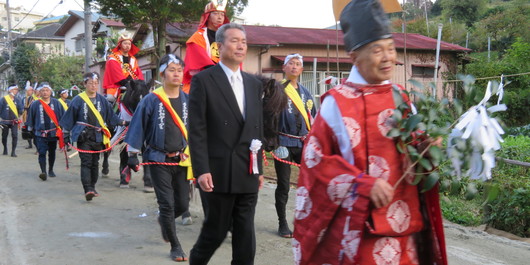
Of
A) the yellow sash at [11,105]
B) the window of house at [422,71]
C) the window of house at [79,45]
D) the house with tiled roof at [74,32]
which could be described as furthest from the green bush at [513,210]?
the window of house at [79,45]

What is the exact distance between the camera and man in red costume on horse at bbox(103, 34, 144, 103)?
1066cm

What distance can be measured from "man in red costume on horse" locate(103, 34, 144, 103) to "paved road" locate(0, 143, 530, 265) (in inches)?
85.7

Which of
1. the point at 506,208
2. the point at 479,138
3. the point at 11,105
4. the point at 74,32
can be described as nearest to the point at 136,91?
the point at 506,208

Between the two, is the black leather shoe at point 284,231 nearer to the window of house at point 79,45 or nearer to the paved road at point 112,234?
the paved road at point 112,234

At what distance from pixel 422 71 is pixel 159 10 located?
12441 mm

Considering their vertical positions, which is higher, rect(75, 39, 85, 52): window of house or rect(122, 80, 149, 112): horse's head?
rect(75, 39, 85, 52): window of house

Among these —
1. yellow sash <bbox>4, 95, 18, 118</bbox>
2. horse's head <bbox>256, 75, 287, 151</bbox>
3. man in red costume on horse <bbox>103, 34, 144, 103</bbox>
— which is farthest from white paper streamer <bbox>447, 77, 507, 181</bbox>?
yellow sash <bbox>4, 95, 18, 118</bbox>

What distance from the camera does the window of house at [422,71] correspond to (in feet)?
73.5

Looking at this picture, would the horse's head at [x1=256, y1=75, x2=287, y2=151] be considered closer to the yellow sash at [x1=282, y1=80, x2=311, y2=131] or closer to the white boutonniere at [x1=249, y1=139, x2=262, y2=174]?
the white boutonniere at [x1=249, y1=139, x2=262, y2=174]

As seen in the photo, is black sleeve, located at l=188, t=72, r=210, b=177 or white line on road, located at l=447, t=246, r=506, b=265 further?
white line on road, located at l=447, t=246, r=506, b=265

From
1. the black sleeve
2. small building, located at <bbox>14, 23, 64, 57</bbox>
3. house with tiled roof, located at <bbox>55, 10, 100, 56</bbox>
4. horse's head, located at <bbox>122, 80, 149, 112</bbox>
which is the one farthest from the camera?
small building, located at <bbox>14, 23, 64, 57</bbox>

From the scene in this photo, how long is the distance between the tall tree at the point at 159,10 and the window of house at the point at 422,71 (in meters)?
9.58

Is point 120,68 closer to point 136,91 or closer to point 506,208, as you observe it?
point 136,91

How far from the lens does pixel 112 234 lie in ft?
22.0
